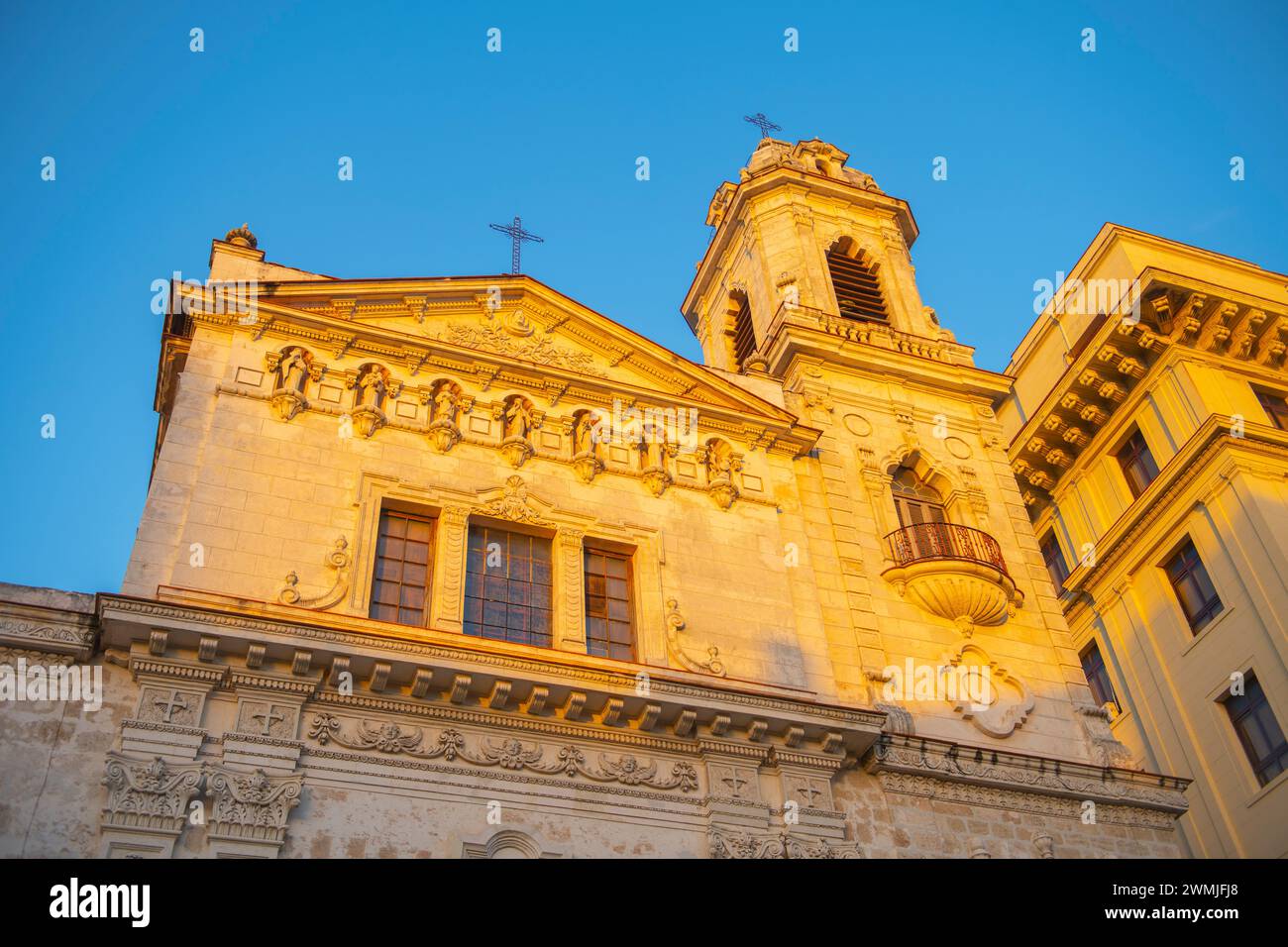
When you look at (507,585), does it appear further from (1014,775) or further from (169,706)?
(1014,775)

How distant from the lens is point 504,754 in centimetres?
1698

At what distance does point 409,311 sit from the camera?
22.7 m

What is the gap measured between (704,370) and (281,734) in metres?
10.8

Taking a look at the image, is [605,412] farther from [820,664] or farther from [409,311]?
[820,664]

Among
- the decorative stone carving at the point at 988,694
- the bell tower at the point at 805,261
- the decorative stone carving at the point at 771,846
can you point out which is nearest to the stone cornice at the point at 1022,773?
the decorative stone carving at the point at 988,694

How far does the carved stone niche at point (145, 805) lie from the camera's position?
14.4 meters

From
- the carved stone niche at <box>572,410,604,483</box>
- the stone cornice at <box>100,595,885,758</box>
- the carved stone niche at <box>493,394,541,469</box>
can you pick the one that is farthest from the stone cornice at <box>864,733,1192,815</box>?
the carved stone niche at <box>493,394,541,469</box>

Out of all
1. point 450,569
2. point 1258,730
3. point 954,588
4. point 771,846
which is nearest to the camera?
point 771,846

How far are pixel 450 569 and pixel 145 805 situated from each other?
18.5 ft

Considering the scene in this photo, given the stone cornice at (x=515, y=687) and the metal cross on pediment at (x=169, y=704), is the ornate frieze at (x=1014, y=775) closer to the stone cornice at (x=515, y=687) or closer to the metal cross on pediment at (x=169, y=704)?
the stone cornice at (x=515, y=687)

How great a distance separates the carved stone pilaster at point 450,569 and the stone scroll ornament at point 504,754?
1.97m

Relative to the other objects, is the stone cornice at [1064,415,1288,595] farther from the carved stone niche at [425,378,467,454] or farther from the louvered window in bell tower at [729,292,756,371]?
the carved stone niche at [425,378,467,454]

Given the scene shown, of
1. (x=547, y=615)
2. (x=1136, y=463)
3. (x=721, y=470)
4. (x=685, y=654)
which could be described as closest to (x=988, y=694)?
(x=685, y=654)

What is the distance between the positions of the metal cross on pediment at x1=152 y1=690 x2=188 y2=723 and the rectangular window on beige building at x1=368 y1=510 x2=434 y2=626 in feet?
10.2
